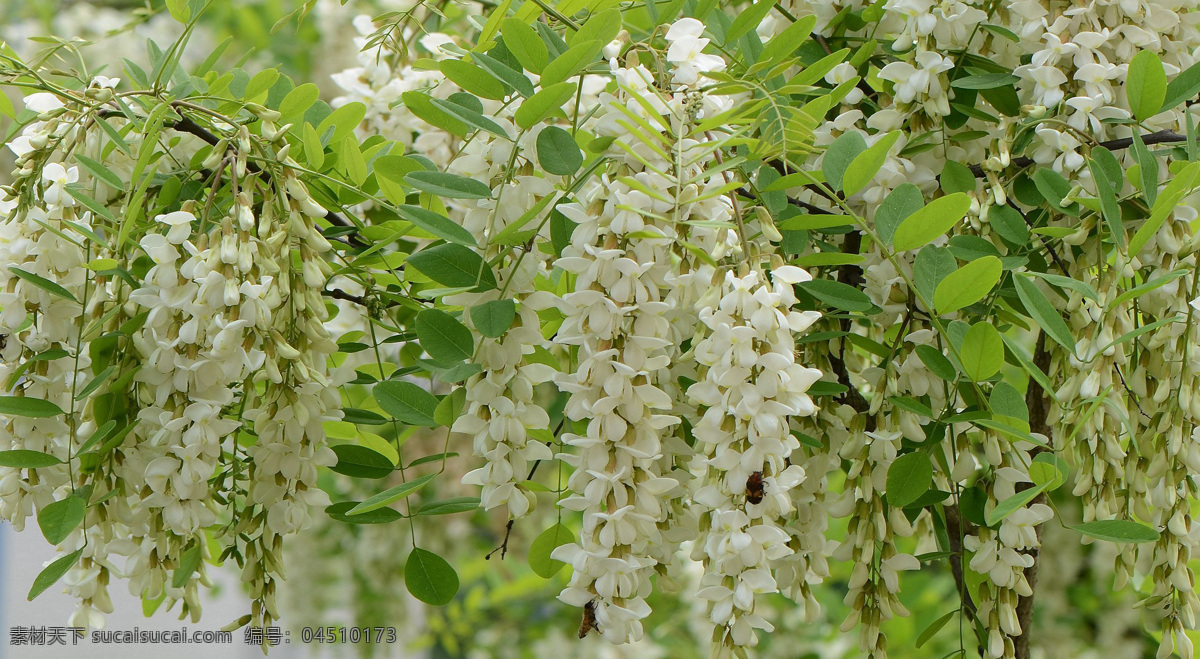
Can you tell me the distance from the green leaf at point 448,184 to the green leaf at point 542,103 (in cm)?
3

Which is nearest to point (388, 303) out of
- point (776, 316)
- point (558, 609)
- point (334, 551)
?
point (776, 316)

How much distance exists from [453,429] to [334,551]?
5.64ft

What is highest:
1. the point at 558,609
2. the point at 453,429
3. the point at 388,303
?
the point at 388,303

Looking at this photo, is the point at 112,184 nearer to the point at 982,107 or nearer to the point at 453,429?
the point at 453,429

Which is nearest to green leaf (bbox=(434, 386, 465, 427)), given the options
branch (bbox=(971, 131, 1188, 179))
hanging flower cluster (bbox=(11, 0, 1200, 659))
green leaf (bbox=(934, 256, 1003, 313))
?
hanging flower cluster (bbox=(11, 0, 1200, 659))

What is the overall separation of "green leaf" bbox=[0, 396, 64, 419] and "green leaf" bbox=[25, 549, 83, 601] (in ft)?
0.25

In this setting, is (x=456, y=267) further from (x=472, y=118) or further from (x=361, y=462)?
(x=361, y=462)

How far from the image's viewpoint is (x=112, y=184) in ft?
1.41

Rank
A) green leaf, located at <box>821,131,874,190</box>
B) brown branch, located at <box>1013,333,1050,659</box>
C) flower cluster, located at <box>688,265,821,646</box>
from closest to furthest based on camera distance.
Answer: flower cluster, located at <box>688,265,821,646</box> < green leaf, located at <box>821,131,874,190</box> < brown branch, located at <box>1013,333,1050,659</box>

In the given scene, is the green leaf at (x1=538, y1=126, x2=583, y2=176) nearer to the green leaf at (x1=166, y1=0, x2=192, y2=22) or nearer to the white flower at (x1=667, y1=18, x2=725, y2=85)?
the white flower at (x1=667, y1=18, x2=725, y2=85)

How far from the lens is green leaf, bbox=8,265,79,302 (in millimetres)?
417

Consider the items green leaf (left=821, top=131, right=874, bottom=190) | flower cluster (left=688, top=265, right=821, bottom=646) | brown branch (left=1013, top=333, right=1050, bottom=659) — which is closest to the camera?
A: flower cluster (left=688, top=265, right=821, bottom=646)

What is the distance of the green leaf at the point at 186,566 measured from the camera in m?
0.48

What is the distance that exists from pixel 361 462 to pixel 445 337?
0.14 metres
